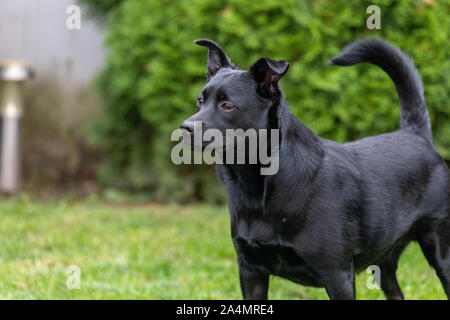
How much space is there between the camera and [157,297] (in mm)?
3631

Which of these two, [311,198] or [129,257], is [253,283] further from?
[129,257]

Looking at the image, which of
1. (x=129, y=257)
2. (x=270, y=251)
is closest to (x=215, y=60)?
(x=270, y=251)

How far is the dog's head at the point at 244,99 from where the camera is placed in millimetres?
2469

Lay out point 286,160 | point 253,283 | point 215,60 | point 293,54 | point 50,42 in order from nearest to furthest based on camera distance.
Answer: point 286,160 < point 253,283 < point 215,60 < point 293,54 < point 50,42

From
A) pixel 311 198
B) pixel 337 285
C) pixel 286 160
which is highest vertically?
pixel 286 160

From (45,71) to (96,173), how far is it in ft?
4.78

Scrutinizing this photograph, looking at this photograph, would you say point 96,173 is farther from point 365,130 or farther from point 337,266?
point 337,266

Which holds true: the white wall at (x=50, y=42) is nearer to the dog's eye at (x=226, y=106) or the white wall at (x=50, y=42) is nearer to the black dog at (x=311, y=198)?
the black dog at (x=311, y=198)

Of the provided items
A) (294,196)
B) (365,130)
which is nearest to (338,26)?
(365,130)

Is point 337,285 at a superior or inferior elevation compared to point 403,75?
inferior

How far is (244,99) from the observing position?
2.49m

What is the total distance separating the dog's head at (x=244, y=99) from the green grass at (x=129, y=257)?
4.93 feet

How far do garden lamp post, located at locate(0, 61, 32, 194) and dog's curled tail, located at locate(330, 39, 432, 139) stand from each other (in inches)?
193

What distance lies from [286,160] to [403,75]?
42.3 inches
